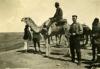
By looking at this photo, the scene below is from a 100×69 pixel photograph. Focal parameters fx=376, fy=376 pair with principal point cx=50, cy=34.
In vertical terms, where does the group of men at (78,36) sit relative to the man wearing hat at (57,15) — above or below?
below

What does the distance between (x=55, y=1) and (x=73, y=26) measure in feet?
2.54

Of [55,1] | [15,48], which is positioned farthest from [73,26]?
[15,48]

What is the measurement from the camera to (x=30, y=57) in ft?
26.1

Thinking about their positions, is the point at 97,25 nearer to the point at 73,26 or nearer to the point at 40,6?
the point at 73,26

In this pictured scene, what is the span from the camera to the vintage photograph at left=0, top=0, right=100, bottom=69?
7.73 meters

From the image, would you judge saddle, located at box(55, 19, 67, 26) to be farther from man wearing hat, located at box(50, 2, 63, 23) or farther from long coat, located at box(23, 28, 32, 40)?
long coat, located at box(23, 28, 32, 40)

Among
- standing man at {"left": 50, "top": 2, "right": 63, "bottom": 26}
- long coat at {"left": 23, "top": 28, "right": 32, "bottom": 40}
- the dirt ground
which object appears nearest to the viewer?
the dirt ground

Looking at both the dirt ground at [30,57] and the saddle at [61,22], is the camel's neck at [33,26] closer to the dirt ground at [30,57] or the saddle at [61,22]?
the dirt ground at [30,57]

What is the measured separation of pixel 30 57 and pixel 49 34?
783mm

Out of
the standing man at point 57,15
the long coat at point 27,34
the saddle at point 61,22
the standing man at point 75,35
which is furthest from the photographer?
the long coat at point 27,34

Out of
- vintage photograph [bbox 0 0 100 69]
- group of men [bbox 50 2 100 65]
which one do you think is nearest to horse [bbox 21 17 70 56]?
vintage photograph [bbox 0 0 100 69]

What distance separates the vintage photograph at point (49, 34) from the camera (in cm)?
773

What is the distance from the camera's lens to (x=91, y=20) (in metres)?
7.91

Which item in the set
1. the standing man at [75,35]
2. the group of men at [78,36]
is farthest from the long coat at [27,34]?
the standing man at [75,35]
